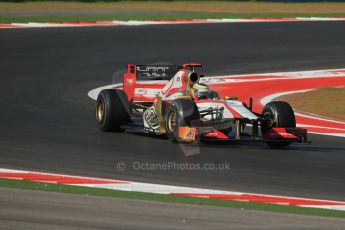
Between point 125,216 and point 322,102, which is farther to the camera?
point 322,102

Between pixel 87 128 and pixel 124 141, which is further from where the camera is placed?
pixel 87 128

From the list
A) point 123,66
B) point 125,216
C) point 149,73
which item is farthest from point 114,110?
point 123,66

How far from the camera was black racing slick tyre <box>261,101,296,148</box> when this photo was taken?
13.8 meters

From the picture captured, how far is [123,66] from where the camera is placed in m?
24.5

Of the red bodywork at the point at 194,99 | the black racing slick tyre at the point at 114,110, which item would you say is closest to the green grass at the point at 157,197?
the red bodywork at the point at 194,99

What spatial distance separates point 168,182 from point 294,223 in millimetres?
2638

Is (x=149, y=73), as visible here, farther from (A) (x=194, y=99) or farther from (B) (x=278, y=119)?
(B) (x=278, y=119)

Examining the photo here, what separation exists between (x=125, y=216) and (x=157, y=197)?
48.6 inches

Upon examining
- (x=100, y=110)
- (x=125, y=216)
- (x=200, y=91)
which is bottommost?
(x=125, y=216)

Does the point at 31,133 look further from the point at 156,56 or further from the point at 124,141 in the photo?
the point at 156,56

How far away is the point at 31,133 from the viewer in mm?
14820

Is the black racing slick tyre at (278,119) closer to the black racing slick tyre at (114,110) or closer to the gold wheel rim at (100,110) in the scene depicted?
the black racing slick tyre at (114,110)

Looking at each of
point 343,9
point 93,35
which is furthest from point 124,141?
point 343,9

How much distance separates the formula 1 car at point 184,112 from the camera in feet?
44.3
